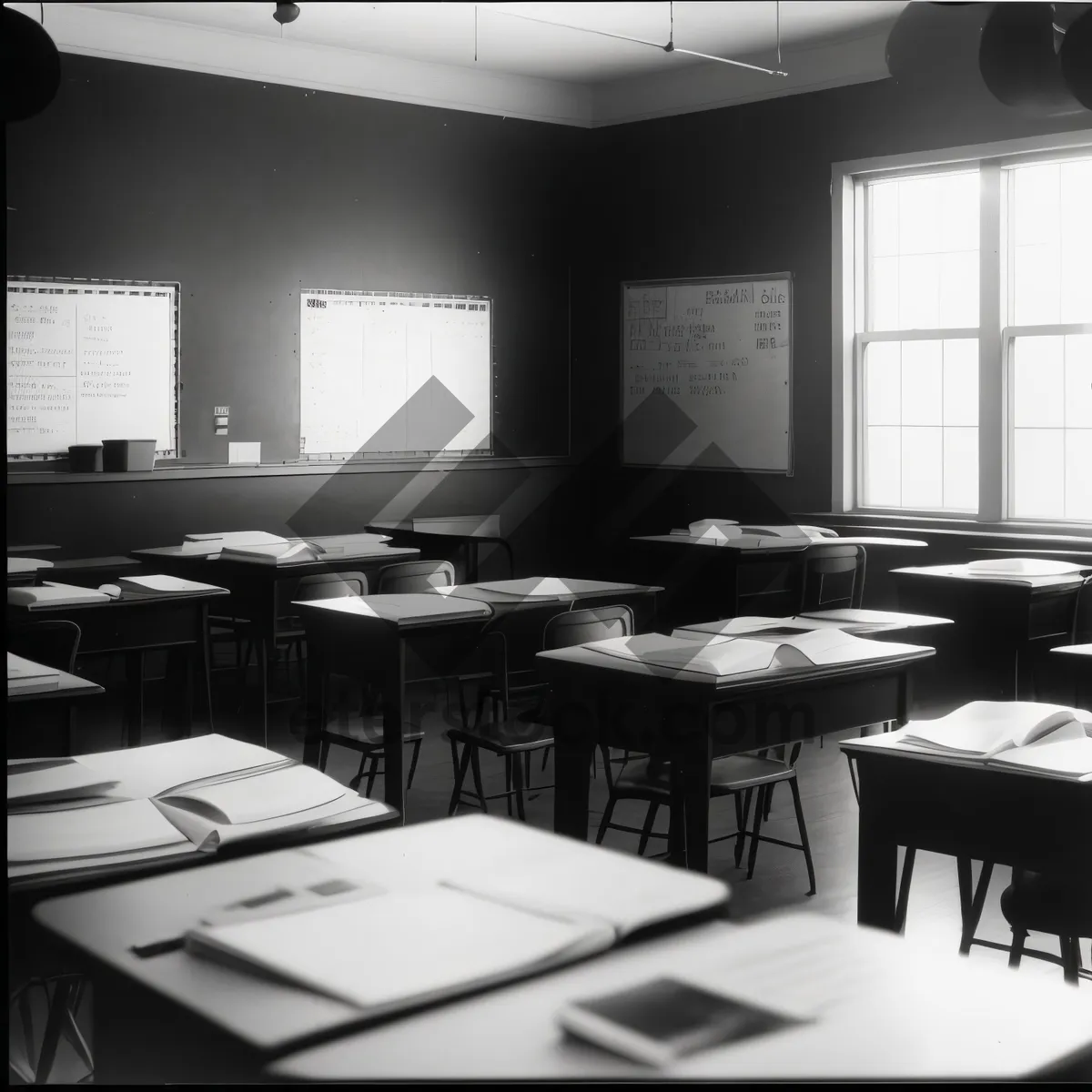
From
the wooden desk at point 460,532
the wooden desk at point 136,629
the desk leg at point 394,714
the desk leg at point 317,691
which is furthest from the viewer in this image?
the wooden desk at point 460,532

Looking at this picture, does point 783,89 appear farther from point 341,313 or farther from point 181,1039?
point 181,1039

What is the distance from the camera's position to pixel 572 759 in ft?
9.48

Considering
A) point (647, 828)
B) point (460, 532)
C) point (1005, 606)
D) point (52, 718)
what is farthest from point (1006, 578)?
point (52, 718)

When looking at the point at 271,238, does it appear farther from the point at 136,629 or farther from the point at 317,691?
the point at 317,691

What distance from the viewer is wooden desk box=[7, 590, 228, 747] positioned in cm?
405

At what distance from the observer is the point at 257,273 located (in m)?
6.80

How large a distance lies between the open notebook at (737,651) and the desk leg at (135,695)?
1890 millimetres

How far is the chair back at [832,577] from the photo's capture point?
5.62m

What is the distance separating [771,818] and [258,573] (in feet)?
7.62

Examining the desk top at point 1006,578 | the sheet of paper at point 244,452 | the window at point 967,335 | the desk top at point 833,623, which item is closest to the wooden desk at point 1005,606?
the desk top at point 1006,578

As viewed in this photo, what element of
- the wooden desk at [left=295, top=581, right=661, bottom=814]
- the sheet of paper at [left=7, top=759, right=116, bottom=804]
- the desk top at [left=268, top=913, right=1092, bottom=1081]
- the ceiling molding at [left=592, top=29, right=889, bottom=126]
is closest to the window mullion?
the ceiling molding at [left=592, top=29, right=889, bottom=126]

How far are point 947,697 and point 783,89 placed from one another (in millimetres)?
3555

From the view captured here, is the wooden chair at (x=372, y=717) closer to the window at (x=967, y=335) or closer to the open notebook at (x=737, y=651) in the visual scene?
the open notebook at (x=737, y=651)

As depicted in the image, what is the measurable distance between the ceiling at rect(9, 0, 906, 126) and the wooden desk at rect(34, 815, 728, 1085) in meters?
5.44
